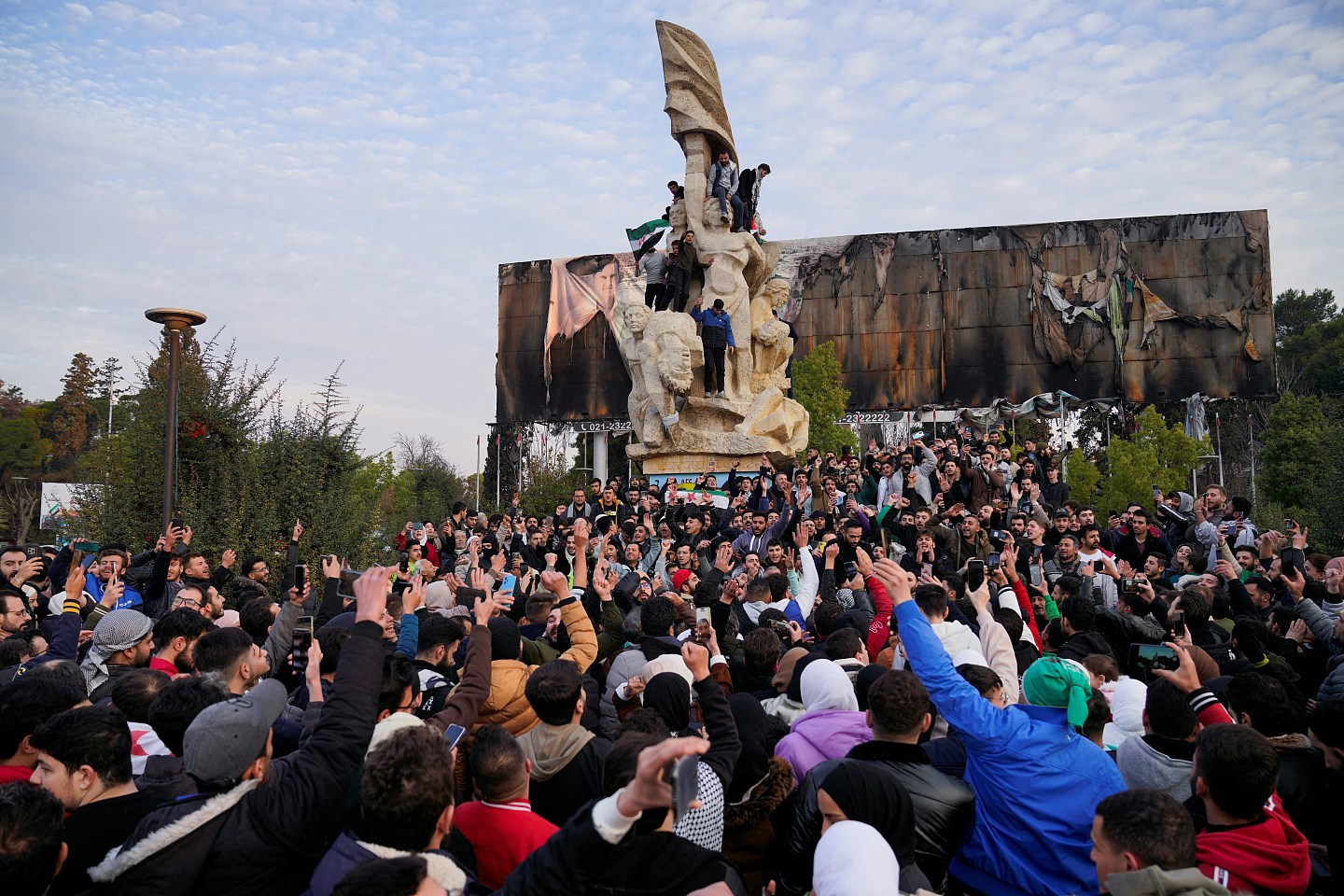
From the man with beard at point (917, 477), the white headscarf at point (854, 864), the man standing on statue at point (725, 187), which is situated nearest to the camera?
the white headscarf at point (854, 864)

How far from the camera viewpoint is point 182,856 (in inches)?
93.3

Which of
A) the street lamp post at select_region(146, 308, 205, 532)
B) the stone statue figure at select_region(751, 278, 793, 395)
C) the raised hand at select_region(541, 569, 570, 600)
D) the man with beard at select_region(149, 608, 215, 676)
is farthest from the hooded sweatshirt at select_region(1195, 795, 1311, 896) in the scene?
the stone statue figure at select_region(751, 278, 793, 395)

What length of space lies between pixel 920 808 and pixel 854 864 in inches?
34.3

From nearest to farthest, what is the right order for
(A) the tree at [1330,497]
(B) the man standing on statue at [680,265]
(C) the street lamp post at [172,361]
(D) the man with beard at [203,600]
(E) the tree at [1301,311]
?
(D) the man with beard at [203,600] → (C) the street lamp post at [172,361] → (A) the tree at [1330,497] → (B) the man standing on statue at [680,265] → (E) the tree at [1301,311]

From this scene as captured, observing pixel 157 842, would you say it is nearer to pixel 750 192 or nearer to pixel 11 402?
pixel 750 192

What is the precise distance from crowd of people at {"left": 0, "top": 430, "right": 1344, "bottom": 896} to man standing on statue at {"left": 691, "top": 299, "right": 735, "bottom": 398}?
11.3 m

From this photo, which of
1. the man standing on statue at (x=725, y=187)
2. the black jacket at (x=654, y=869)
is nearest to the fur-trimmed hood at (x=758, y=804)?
the black jacket at (x=654, y=869)

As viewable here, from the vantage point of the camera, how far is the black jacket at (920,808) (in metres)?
3.13

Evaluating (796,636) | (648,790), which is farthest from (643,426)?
(648,790)

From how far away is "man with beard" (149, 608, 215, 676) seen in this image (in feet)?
15.5

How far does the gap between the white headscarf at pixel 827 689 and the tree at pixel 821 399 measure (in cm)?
2371

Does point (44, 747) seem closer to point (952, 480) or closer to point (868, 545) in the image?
point (868, 545)

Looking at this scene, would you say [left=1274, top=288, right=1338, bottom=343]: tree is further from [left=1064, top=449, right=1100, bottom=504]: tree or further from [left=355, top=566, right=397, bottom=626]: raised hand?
[left=355, top=566, right=397, bottom=626]: raised hand

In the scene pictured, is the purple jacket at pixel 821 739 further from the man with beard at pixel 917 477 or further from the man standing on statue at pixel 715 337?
the man standing on statue at pixel 715 337
